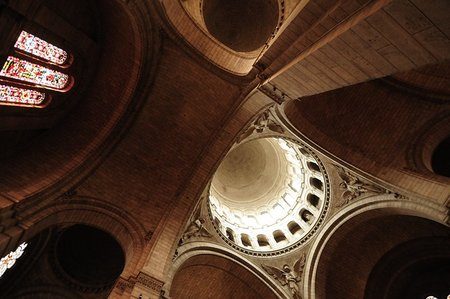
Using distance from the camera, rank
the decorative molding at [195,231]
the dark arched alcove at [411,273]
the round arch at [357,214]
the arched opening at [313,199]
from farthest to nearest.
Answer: the arched opening at [313,199]
the dark arched alcove at [411,273]
the decorative molding at [195,231]
the round arch at [357,214]

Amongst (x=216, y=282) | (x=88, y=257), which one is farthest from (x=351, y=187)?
(x=88, y=257)

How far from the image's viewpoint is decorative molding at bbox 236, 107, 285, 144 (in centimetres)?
846

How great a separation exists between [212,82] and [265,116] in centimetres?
166

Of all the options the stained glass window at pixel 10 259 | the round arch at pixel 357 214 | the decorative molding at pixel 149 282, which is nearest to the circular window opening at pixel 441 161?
the round arch at pixel 357 214

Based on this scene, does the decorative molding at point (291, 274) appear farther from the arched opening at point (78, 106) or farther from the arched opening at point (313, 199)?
the arched opening at point (78, 106)

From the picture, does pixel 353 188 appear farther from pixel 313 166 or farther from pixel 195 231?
pixel 195 231

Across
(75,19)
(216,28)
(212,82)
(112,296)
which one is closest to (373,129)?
(212,82)

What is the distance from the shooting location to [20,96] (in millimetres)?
7117

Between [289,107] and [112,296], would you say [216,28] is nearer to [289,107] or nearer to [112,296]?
[289,107]

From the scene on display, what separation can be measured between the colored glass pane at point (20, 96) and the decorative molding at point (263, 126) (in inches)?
200

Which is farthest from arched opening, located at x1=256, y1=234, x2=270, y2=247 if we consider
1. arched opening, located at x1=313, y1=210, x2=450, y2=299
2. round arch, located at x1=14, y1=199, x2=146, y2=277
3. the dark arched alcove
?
round arch, located at x1=14, y1=199, x2=146, y2=277

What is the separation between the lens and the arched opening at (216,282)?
942cm

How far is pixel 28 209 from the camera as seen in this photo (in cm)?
651

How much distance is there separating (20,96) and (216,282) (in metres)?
7.45
